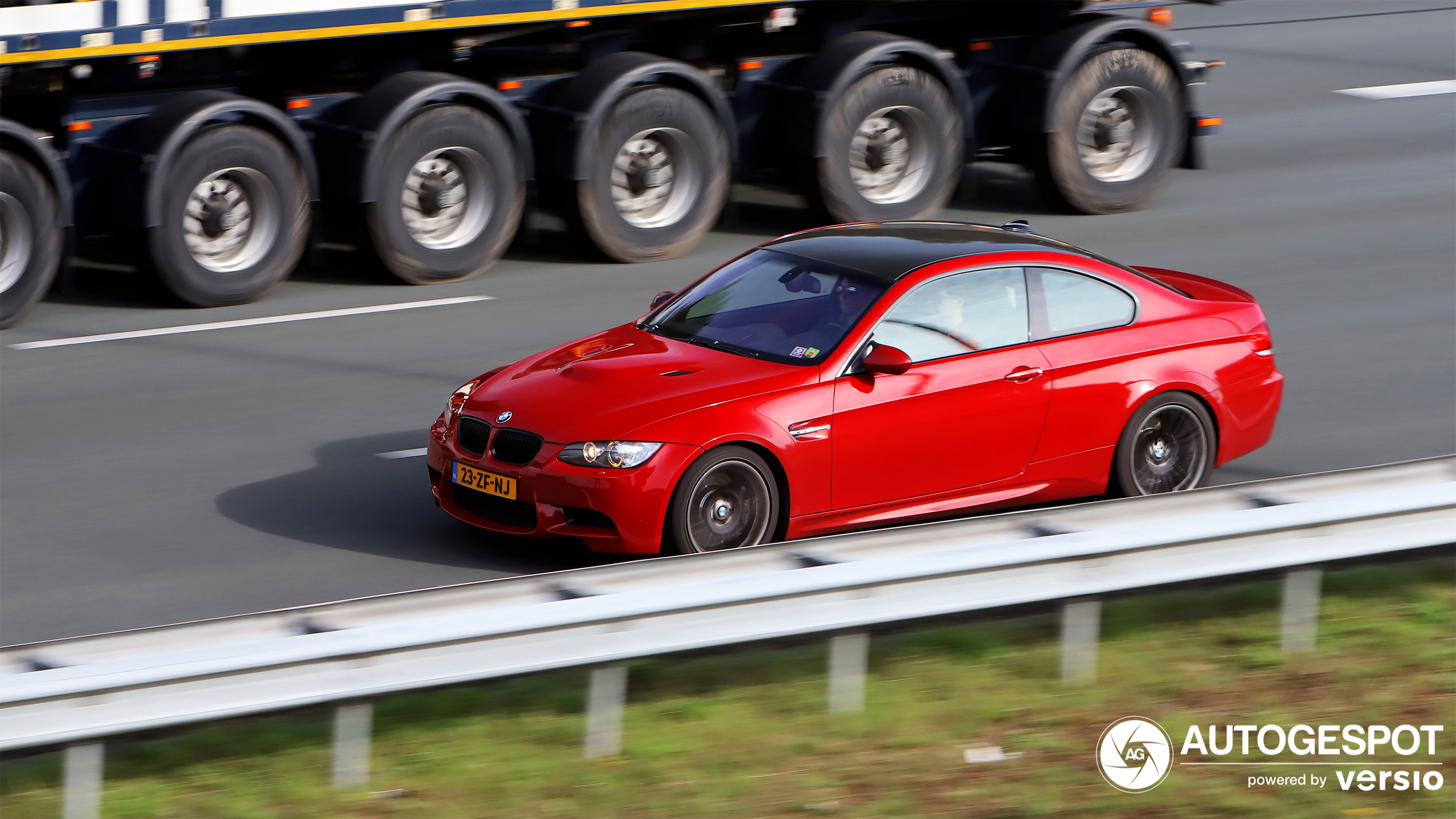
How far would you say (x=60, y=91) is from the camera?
39.7 feet

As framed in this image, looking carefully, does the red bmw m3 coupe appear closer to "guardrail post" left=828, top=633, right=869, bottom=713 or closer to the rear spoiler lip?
the rear spoiler lip

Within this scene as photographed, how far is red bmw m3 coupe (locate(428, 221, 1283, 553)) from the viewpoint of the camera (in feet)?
24.6

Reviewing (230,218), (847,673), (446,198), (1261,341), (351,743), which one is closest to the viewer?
(351,743)

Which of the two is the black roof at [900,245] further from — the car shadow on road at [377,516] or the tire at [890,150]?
the tire at [890,150]

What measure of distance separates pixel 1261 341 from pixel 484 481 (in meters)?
3.99

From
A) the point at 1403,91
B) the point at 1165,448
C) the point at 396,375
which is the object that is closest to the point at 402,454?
the point at 396,375

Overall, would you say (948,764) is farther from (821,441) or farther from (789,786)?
(821,441)

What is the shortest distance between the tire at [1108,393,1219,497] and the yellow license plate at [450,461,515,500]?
292cm

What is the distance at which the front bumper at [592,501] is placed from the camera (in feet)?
24.2

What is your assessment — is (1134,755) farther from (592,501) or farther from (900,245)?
(900,245)

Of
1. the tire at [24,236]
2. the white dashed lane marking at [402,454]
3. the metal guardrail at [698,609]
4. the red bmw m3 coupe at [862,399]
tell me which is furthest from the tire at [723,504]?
the tire at [24,236]

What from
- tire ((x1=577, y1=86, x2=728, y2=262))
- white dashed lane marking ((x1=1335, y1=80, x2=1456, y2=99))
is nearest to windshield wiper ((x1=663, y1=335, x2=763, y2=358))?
tire ((x1=577, y1=86, x2=728, y2=262))

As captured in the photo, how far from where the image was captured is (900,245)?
855 centimetres

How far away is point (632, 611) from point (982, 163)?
12.4 m
